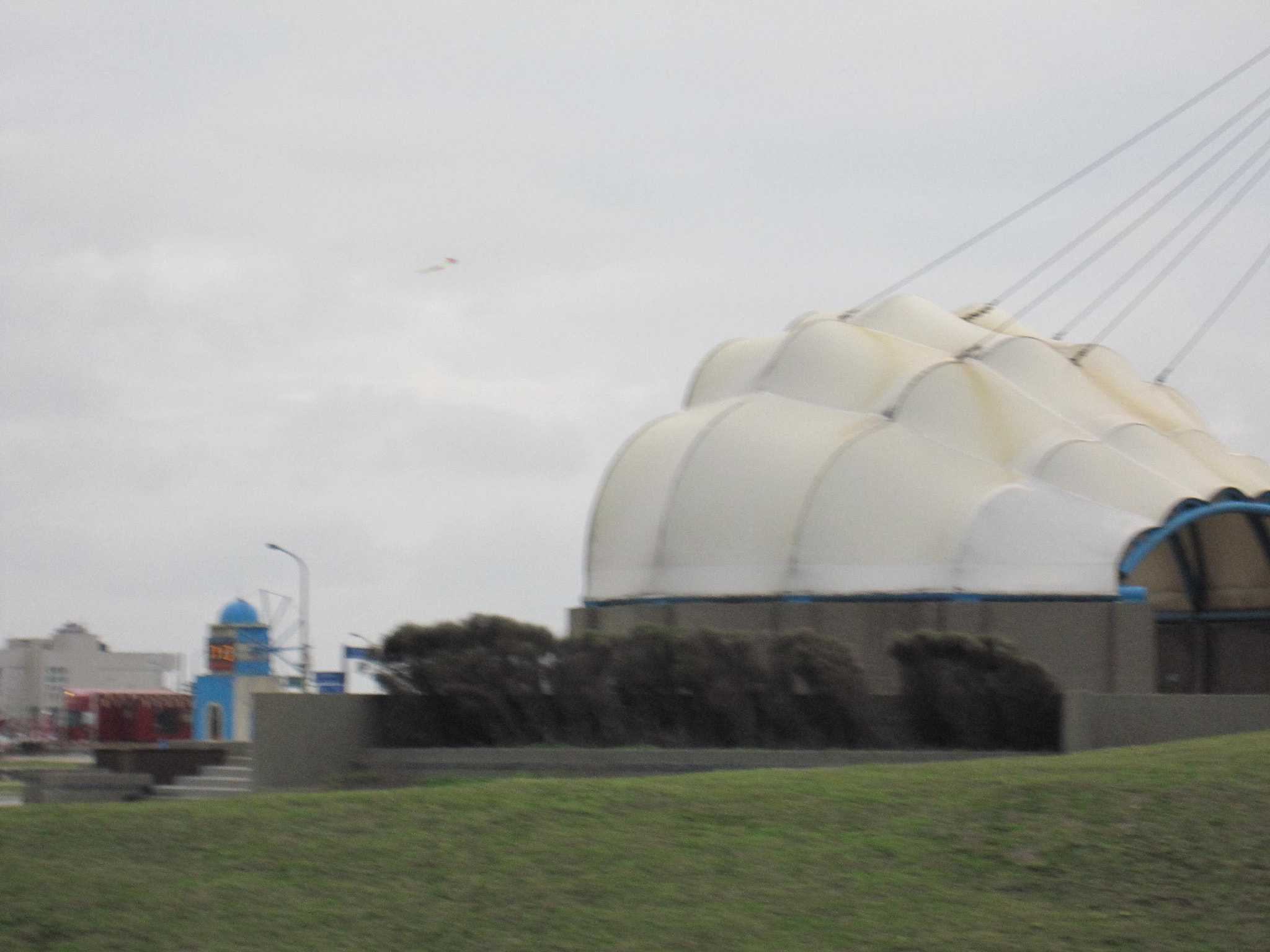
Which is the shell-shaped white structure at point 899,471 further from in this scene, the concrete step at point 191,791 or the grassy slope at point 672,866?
the grassy slope at point 672,866

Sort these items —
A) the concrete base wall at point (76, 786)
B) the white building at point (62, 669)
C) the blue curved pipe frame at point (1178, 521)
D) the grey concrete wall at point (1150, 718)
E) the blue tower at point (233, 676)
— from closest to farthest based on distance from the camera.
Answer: the concrete base wall at point (76, 786) → the grey concrete wall at point (1150, 718) → the blue curved pipe frame at point (1178, 521) → the blue tower at point (233, 676) → the white building at point (62, 669)

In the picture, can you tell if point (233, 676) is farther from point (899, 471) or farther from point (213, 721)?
point (899, 471)

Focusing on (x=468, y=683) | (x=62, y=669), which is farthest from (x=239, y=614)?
(x=62, y=669)

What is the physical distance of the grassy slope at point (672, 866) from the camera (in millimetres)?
10156

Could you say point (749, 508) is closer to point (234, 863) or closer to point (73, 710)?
point (234, 863)

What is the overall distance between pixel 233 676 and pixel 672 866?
4466 cm

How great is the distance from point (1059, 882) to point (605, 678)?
10.9 m

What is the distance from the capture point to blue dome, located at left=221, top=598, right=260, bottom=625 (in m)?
55.7

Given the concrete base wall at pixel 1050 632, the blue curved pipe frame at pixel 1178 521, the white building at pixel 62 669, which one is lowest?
the white building at pixel 62 669

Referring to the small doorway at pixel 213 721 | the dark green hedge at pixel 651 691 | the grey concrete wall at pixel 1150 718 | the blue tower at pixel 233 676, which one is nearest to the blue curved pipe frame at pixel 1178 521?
the grey concrete wall at pixel 1150 718

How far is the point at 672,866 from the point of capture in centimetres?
1143

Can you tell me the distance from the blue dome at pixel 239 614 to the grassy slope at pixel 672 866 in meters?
43.3

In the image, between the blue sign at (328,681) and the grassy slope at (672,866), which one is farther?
the blue sign at (328,681)

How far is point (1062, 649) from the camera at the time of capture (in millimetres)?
26281
